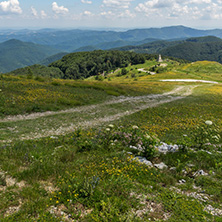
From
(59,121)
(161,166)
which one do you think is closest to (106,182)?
(161,166)

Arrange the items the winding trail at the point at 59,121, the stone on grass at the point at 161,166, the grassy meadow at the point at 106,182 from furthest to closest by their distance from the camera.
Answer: the winding trail at the point at 59,121, the stone on grass at the point at 161,166, the grassy meadow at the point at 106,182

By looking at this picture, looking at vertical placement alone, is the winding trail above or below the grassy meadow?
below

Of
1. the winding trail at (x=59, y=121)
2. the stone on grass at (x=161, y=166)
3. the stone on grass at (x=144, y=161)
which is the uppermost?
the stone on grass at (x=144, y=161)

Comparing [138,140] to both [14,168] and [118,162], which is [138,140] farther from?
[14,168]

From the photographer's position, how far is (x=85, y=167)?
7426 mm

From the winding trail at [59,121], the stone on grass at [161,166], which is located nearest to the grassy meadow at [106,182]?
the stone on grass at [161,166]

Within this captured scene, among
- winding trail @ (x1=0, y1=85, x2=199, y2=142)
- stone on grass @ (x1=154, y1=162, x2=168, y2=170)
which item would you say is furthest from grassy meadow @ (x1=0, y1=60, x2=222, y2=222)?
winding trail @ (x1=0, y1=85, x2=199, y2=142)

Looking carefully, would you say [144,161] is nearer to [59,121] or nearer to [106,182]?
[106,182]

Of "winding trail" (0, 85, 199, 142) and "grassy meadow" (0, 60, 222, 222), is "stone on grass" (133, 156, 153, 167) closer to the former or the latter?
"grassy meadow" (0, 60, 222, 222)

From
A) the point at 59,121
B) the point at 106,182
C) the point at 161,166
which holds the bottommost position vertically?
the point at 59,121

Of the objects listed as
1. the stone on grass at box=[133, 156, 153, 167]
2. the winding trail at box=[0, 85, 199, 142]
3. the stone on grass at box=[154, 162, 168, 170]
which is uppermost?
the stone on grass at box=[133, 156, 153, 167]

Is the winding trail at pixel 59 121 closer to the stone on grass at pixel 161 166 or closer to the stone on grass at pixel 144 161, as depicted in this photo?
the stone on grass at pixel 144 161

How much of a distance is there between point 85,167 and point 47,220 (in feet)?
9.82

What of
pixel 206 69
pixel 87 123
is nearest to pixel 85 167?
pixel 87 123
